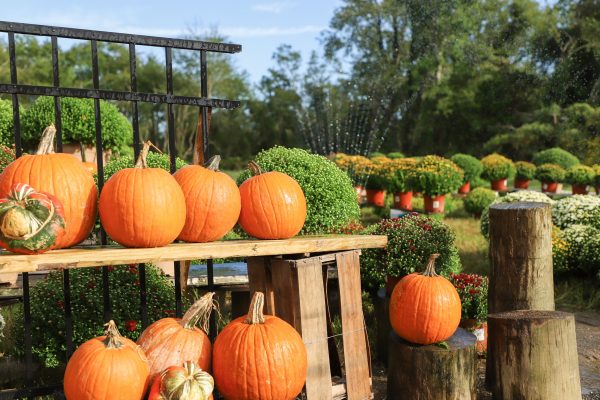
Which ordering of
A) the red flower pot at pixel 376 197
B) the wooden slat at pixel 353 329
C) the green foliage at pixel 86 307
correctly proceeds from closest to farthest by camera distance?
the wooden slat at pixel 353 329
the green foliage at pixel 86 307
the red flower pot at pixel 376 197

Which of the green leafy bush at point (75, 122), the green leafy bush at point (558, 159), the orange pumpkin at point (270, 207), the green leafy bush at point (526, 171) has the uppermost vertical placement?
the green leafy bush at point (75, 122)

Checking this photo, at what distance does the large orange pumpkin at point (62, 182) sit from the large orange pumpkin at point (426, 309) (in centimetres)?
172

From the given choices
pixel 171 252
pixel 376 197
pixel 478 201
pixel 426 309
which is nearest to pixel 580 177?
pixel 478 201

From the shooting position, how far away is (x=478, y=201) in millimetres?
11539

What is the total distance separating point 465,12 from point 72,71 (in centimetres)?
2034

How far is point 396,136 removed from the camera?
30.5m

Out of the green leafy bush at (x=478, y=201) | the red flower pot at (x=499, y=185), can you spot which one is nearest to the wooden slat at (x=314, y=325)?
the green leafy bush at (x=478, y=201)

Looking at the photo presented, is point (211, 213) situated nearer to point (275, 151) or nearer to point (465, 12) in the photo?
point (275, 151)

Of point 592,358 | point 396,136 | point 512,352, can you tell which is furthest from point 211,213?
point 396,136

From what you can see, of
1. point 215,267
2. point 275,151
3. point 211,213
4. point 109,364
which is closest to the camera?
point 109,364

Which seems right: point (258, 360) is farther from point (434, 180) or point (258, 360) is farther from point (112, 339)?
point (434, 180)

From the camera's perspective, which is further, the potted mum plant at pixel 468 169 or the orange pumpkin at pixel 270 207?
the potted mum plant at pixel 468 169

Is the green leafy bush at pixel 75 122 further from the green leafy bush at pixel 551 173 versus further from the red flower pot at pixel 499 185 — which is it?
the red flower pot at pixel 499 185

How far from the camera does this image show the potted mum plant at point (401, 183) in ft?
39.6
